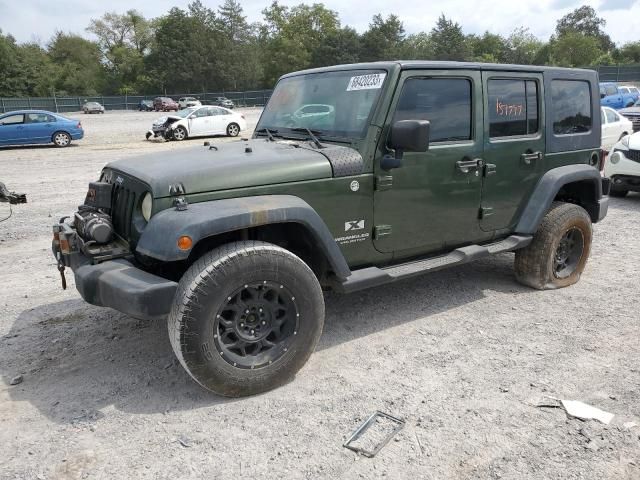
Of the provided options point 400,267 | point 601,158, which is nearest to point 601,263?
point 601,158

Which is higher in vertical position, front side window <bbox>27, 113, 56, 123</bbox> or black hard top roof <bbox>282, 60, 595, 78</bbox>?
front side window <bbox>27, 113, 56, 123</bbox>

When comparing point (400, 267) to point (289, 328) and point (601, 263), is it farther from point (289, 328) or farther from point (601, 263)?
point (601, 263)

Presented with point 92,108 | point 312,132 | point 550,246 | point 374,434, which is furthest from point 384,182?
point 92,108

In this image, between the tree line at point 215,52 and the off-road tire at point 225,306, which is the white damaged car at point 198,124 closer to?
the off-road tire at point 225,306

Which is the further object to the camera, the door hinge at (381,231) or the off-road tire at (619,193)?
the off-road tire at (619,193)

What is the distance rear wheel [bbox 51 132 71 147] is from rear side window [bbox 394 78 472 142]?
18.8m

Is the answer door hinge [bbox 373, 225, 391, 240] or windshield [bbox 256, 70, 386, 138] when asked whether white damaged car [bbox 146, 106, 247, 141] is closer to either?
windshield [bbox 256, 70, 386, 138]

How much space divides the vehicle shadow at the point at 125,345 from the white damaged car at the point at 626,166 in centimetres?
507

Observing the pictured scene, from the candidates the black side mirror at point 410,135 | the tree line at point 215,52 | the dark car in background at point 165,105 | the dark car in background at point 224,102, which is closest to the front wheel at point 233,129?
the black side mirror at point 410,135

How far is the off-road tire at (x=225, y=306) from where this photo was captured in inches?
120

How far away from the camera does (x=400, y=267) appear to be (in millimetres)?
4133

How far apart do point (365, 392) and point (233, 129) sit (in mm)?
20662

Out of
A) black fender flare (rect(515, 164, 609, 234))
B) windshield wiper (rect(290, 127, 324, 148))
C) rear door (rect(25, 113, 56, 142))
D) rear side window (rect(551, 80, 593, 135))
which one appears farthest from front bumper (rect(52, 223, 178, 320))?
rear door (rect(25, 113, 56, 142))

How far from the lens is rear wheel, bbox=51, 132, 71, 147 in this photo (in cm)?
1964
